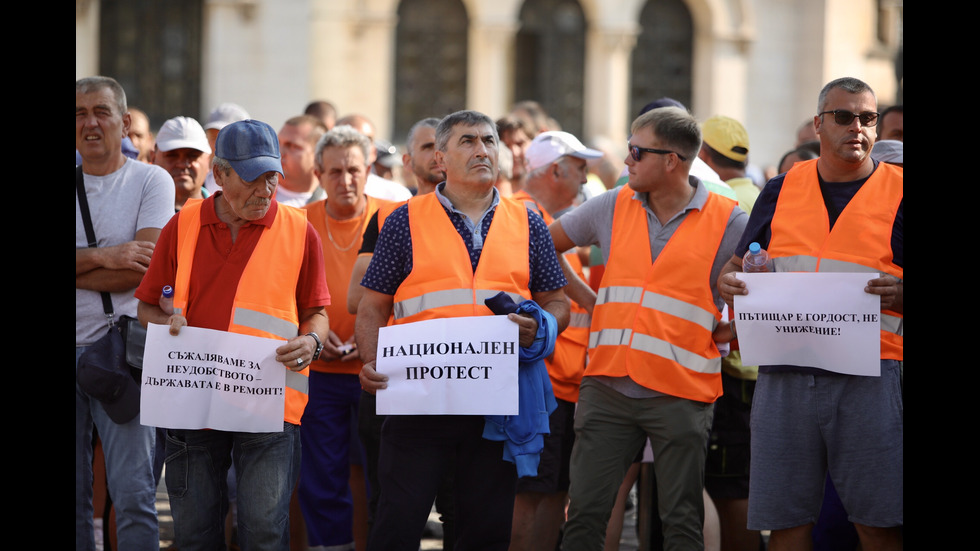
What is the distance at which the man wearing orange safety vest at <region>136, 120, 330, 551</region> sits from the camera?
4.55 m

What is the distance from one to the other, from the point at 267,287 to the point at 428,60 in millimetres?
14907

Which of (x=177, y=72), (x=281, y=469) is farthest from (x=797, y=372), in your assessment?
(x=177, y=72)

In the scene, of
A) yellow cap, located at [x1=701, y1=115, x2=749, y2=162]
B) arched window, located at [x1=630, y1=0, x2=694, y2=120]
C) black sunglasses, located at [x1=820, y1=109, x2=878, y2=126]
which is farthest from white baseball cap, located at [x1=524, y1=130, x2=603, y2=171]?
arched window, located at [x1=630, y1=0, x2=694, y2=120]

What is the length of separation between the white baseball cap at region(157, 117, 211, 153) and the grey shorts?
357 cm

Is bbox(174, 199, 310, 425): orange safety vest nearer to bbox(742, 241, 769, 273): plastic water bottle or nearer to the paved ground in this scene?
bbox(742, 241, 769, 273): plastic water bottle

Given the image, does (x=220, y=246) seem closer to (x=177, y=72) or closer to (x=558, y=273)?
(x=558, y=273)

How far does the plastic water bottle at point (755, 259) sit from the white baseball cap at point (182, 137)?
11.0 ft

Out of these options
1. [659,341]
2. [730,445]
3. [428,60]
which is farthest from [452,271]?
[428,60]

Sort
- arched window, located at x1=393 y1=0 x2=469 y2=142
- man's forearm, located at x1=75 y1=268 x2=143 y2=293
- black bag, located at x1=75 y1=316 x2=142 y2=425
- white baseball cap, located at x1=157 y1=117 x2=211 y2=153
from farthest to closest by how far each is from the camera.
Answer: arched window, located at x1=393 y1=0 x2=469 y2=142 → white baseball cap, located at x1=157 y1=117 x2=211 y2=153 → man's forearm, located at x1=75 y1=268 x2=143 y2=293 → black bag, located at x1=75 y1=316 x2=142 y2=425

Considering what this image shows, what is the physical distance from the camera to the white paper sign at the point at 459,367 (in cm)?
456

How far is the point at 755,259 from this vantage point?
15.6ft

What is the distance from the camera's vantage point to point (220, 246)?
4699 mm

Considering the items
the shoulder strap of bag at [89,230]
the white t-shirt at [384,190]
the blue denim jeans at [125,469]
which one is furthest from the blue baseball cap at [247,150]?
the white t-shirt at [384,190]

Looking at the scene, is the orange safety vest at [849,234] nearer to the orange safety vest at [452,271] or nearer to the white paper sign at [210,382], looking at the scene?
the orange safety vest at [452,271]
